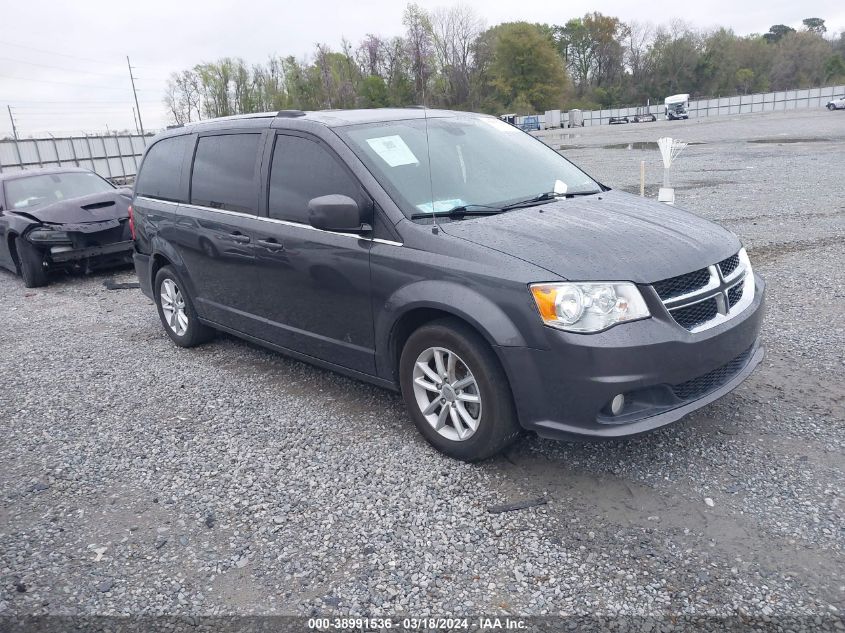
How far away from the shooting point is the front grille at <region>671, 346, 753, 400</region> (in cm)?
336

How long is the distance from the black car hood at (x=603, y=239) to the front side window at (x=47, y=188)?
8.67 metres

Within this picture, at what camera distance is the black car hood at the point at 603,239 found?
129 inches

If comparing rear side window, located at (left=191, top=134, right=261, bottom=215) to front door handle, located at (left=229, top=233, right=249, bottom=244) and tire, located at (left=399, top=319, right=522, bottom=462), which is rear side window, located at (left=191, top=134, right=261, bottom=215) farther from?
tire, located at (left=399, top=319, right=522, bottom=462)

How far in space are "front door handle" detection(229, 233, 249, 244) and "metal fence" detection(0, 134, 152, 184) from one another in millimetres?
25908

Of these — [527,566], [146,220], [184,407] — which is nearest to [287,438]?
[184,407]

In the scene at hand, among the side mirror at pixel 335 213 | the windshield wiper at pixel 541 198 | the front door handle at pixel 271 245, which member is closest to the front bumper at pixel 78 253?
the front door handle at pixel 271 245

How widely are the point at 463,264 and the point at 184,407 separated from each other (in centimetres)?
257

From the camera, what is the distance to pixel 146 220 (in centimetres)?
616

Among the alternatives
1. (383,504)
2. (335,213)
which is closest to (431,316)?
(335,213)

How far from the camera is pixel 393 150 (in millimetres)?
4176

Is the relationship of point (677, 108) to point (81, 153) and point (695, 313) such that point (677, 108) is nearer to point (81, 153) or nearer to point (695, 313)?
point (81, 153)

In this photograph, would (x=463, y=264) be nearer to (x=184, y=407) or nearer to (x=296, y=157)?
(x=296, y=157)

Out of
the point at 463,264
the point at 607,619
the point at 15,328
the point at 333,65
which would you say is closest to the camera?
the point at 607,619

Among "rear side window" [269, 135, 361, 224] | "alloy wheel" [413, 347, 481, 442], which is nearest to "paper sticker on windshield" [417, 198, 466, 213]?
"rear side window" [269, 135, 361, 224]
